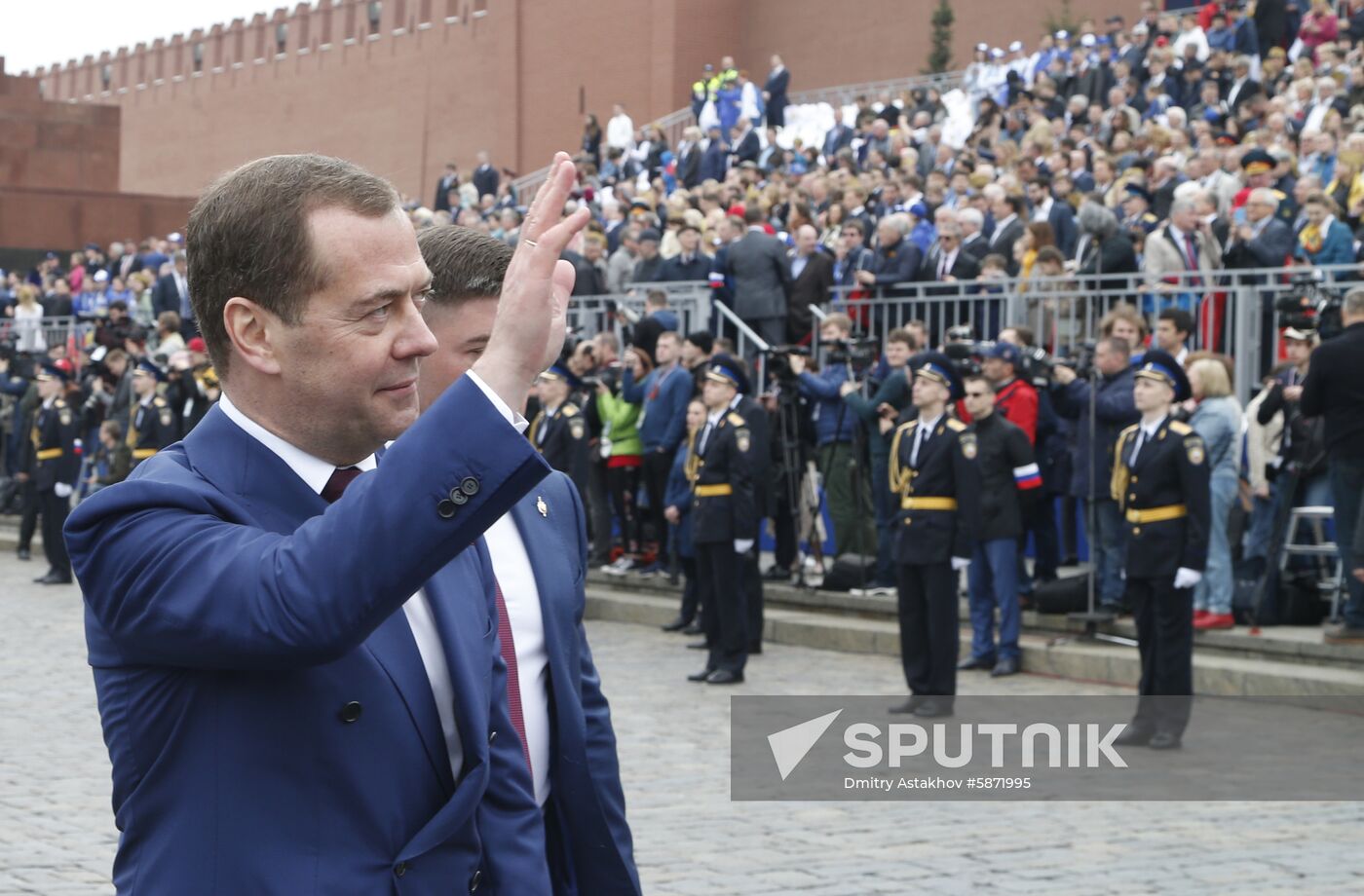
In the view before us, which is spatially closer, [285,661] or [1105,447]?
[285,661]

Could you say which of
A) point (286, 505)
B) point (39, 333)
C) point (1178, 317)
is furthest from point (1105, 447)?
point (39, 333)

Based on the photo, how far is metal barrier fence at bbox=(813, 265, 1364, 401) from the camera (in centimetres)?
1284

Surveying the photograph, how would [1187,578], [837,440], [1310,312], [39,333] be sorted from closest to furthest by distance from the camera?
1. [1187,578]
2. [1310,312]
3. [837,440]
4. [39,333]

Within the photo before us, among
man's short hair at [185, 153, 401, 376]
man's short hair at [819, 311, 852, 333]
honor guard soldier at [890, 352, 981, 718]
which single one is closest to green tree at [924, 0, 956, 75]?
man's short hair at [819, 311, 852, 333]

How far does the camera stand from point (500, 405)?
1.95 m

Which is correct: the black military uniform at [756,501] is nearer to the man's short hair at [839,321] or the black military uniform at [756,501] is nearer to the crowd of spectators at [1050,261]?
the crowd of spectators at [1050,261]

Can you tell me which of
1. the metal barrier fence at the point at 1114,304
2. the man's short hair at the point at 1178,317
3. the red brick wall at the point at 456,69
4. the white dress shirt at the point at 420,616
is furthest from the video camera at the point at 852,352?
the red brick wall at the point at 456,69

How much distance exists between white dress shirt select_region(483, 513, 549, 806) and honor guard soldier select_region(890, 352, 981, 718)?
748 cm

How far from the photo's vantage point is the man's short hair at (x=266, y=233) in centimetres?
206

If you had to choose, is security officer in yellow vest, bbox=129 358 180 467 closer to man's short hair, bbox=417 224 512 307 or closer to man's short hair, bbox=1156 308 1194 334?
man's short hair, bbox=1156 308 1194 334

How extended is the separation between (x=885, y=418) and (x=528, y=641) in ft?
35.2

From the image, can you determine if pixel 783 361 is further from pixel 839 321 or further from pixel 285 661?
pixel 285 661

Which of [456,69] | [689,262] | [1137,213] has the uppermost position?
[456,69]

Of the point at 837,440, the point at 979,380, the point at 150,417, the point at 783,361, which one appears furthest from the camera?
the point at 150,417
